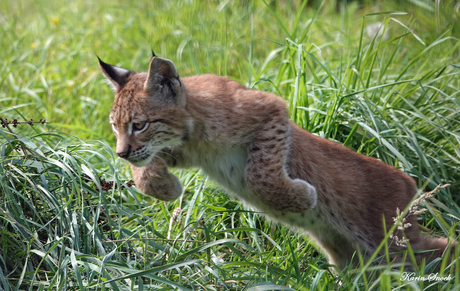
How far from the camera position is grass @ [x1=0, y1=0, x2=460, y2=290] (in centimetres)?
296

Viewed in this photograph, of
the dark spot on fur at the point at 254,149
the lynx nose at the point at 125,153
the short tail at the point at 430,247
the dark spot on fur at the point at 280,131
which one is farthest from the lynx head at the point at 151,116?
the short tail at the point at 430,247

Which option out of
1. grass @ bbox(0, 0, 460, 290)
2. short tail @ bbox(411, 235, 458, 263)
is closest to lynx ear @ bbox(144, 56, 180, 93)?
grass @ bbox(0, 0, 460, 290)

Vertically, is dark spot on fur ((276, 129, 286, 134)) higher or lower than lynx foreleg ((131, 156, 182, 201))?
higher

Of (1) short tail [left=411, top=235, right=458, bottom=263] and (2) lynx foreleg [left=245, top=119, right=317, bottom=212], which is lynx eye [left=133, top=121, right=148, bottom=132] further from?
(1) short tail [left=411, top=235, right=458, bottom=263]

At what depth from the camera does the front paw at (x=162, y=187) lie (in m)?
3.50

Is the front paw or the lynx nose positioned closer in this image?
the lynx nose

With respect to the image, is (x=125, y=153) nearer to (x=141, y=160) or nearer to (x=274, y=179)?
(x=141, y=160)

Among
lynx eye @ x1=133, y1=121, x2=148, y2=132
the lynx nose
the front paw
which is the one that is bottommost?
the front paw

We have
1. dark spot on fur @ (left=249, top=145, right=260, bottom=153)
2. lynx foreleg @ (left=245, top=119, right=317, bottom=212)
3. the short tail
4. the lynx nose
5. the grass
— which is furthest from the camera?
the short tail

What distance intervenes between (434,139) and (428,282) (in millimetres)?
1726

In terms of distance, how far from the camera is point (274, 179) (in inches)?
130

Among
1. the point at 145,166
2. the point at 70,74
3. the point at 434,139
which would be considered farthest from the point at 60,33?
the point at 434,139

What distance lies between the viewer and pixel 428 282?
124 inches

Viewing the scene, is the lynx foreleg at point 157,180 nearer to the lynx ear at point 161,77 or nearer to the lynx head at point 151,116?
the lynx head at point 151,116
